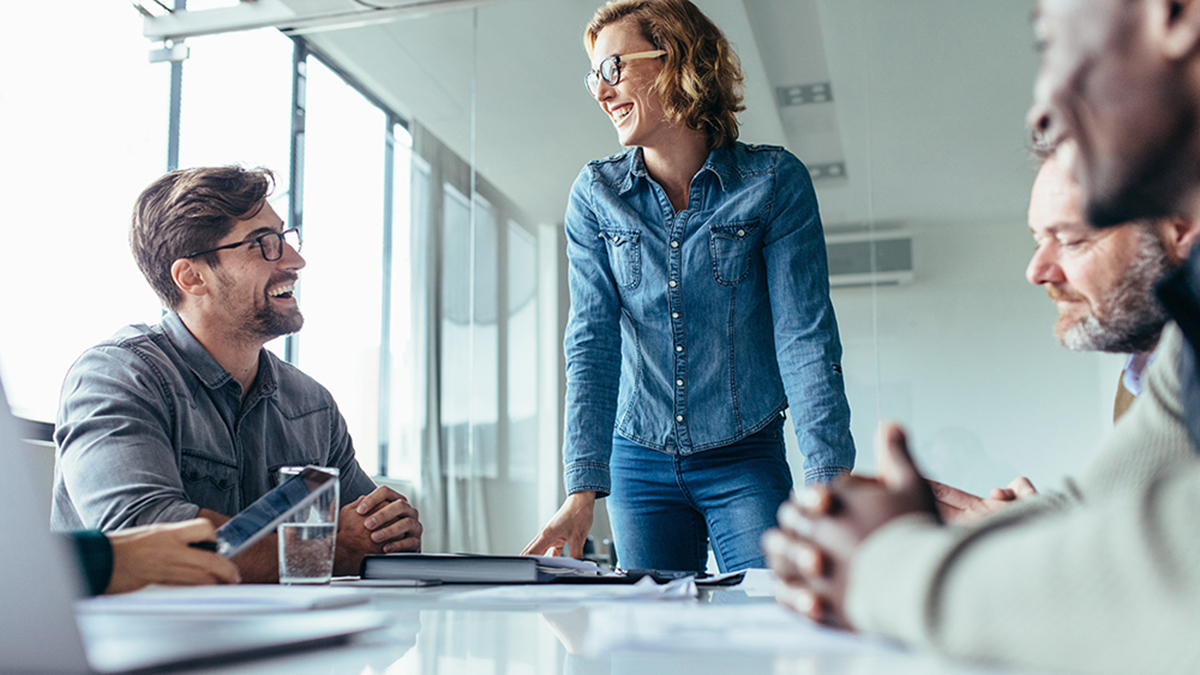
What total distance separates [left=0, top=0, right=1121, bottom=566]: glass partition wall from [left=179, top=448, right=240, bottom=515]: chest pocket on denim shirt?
169 centimetres

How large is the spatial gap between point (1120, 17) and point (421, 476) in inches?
157

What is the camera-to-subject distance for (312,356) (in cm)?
421

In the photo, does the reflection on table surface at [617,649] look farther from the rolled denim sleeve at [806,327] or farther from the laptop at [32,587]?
the rolled denim sleeve at [806,327]

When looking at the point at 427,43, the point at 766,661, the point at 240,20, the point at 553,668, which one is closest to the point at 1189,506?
the point at 766,661

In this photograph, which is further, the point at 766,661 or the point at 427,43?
the point at 427,43

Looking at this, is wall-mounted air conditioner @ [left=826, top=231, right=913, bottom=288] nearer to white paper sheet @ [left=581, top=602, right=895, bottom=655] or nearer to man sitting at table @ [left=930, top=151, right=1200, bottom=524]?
man sitting at table @ [left=930, top=151, right=1200, bottom=524]

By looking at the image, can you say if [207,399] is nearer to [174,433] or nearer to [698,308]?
[174,433]

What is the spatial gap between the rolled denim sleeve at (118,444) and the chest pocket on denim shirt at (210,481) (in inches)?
1.2

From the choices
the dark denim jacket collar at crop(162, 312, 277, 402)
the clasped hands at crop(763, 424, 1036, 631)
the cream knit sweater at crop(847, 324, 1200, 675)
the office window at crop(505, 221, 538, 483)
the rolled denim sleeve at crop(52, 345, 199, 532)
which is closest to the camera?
the cream knit sweater at crop(847, 324, 1200, 675)

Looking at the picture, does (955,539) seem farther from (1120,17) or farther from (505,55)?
(505,55)

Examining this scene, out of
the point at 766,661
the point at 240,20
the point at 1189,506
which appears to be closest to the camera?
the point at 1189,506

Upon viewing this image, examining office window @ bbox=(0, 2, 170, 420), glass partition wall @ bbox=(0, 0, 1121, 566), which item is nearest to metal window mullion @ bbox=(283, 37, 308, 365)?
glass partition wall @ bbox=(0, 0, 1121, 566)

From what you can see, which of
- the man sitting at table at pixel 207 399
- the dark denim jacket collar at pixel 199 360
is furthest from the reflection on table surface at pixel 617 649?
the dark denim jacket collar at pixel 199 360

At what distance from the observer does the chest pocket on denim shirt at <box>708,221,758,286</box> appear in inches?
63.7
